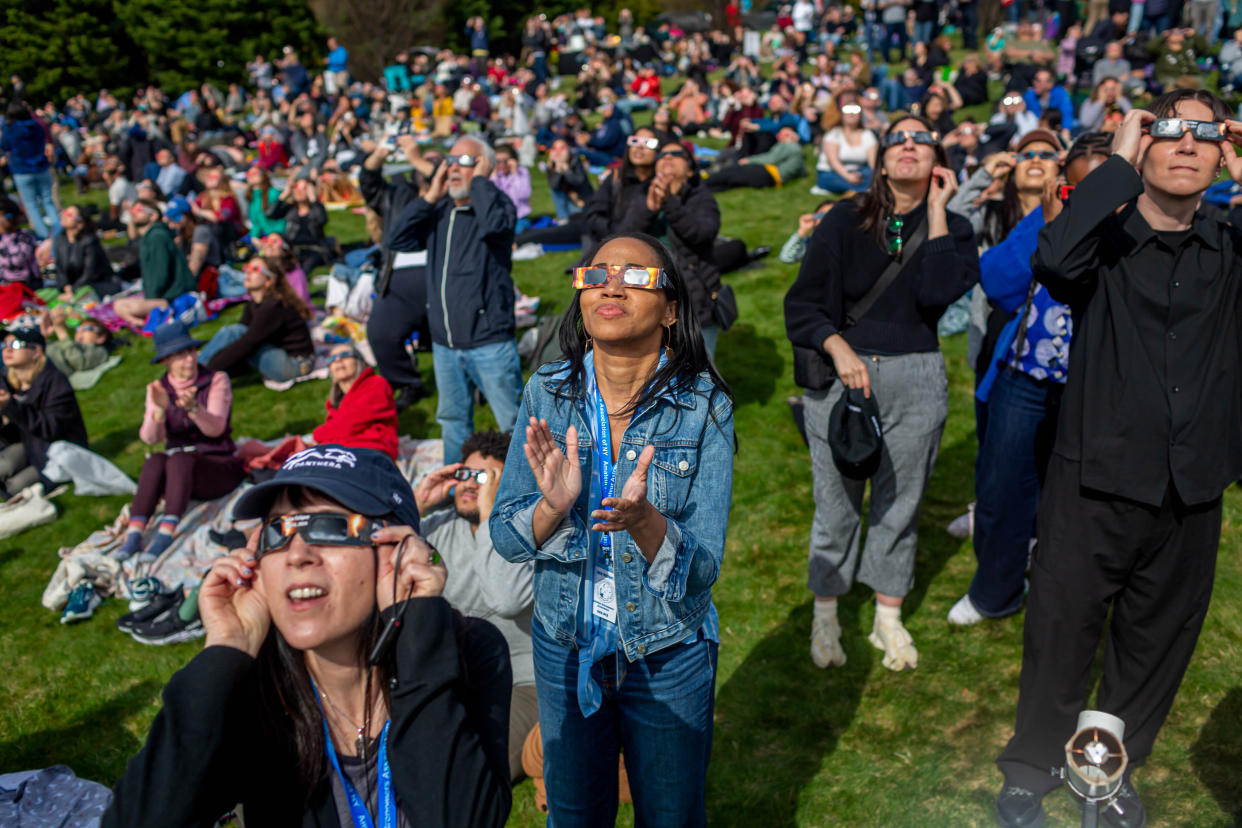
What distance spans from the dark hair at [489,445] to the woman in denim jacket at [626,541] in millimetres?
2131

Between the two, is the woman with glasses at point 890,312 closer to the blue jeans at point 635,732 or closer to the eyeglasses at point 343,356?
the blue jeans at point 635,732

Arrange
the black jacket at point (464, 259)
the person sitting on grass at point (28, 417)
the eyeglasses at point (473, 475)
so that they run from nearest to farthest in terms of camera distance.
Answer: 1. the eyeglasses at point (473, 475)
2. the black jacket at point (464, 259)
3. the person sitting on grass at point (28, 417)

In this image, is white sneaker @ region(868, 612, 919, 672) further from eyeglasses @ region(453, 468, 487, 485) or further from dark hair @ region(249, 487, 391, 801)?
dark hair @ region(249, 487, 391, 801)

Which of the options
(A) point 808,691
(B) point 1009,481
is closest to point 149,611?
(A) point 808,691

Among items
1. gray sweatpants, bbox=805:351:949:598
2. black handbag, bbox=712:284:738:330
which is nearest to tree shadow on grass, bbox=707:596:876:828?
gray sweatpants, bbox=805:351:949:598

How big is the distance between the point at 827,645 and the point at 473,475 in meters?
1.93

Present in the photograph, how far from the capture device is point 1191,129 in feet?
9.27

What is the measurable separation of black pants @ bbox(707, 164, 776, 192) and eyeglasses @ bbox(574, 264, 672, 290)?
486 inches

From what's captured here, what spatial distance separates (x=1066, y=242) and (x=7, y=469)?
7.66m

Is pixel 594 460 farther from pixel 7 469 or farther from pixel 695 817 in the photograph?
pixel 7 469

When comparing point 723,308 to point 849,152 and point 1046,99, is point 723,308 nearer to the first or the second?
point 849,152

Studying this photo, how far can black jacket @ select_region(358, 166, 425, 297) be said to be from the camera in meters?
7.68

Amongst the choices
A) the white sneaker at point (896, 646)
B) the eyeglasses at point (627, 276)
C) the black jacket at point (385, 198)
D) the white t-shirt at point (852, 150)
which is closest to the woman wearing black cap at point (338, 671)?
the eyeglasses at point (627, 276)

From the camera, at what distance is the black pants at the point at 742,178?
14609mm
